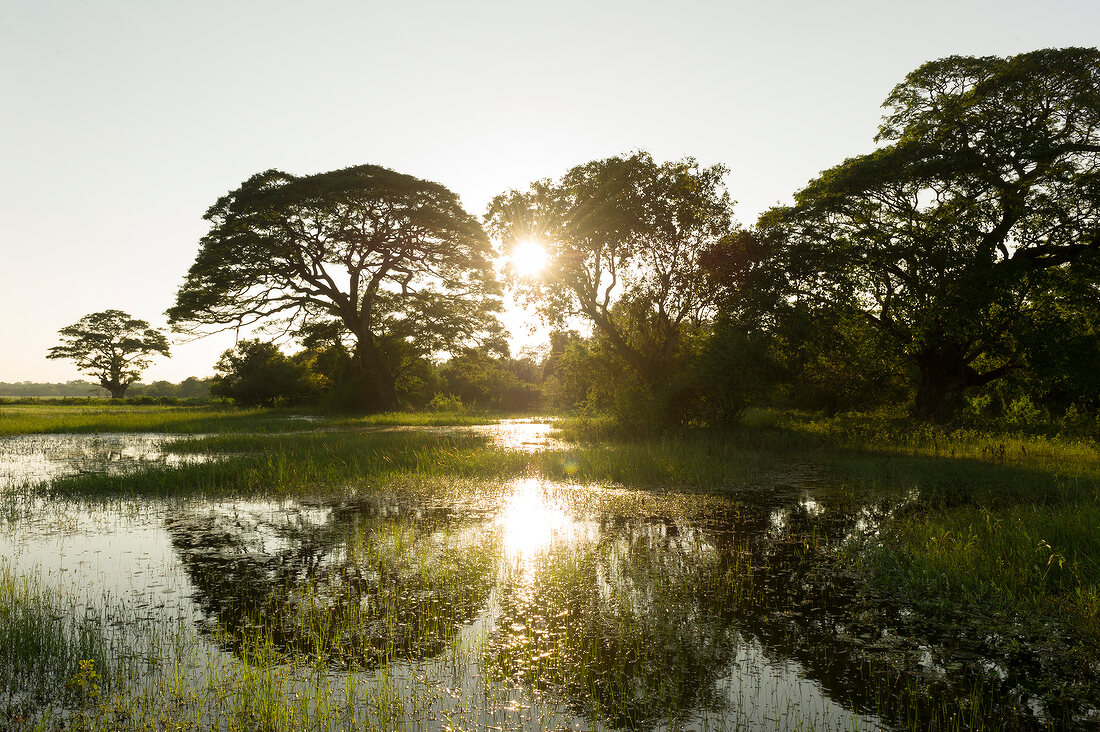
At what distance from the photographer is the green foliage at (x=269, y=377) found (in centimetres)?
4572

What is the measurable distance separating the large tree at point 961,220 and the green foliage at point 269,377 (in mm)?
35737

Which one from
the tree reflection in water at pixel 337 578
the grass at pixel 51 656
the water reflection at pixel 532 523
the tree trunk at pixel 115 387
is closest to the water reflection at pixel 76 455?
the tree reflection in water at pixel 337 578

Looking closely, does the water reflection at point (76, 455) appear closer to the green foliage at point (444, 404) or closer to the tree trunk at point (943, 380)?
the green foliage at point (444, 404)

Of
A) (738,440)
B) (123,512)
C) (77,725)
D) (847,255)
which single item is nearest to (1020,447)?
(738,440)

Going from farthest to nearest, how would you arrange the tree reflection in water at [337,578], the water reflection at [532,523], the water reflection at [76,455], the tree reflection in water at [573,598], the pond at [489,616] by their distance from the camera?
the water reflection at [76,455] → the water reflection at [532,523] → the tree reflection in water at [337,578] → the tree reflection in water at [573,598] → the pond at [489,616]

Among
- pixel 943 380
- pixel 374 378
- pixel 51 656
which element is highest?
pixel 374 378

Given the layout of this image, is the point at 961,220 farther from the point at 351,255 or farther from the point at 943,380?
the point at 351,255

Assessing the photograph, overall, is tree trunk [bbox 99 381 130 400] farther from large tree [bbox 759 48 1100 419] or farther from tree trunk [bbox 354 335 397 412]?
large tree [bbox 759 48 1100 419]

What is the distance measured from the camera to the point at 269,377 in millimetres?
45812

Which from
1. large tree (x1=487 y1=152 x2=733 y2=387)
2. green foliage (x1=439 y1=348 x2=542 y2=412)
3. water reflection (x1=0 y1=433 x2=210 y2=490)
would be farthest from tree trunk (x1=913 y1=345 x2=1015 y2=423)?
green foliage (x1=439 y1=348 x2=542 y2=412)

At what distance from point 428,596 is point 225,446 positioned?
54.5 ft

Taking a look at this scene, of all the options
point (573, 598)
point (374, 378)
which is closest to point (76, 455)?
point (374, 378)

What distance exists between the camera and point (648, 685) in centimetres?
455

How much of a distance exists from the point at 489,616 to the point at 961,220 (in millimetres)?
21101
